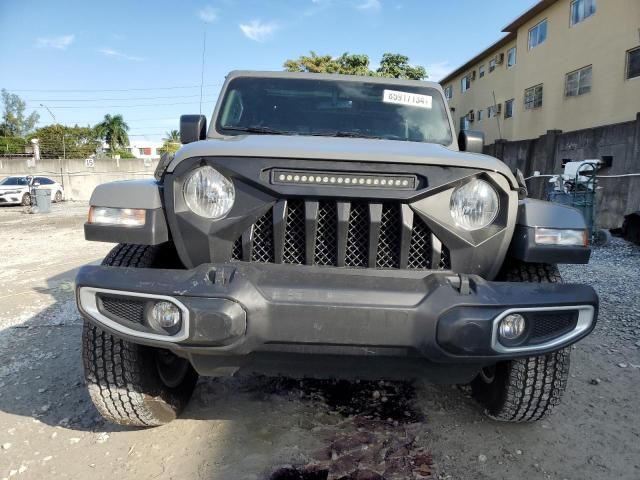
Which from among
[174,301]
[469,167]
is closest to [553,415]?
[469,167]

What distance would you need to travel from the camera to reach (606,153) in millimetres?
12086

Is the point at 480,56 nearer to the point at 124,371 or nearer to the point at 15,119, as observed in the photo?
the point at 124,371

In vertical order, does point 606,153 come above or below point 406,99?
above

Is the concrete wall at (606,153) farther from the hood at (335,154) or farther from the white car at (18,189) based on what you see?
the white car at (18,189)

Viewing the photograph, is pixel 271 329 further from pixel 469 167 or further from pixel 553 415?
pixel 553 415

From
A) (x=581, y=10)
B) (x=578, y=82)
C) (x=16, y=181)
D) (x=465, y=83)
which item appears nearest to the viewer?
(x=581, y=10)

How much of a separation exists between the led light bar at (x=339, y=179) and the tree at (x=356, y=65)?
2767 cm

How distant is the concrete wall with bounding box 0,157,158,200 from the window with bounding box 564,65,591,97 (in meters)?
20.4

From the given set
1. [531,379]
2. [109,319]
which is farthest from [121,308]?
[531,379]

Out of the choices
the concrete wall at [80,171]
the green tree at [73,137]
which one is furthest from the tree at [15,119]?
the concrete wall at [80,171]

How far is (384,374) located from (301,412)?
826 millimetres

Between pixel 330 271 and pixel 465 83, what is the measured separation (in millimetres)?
32669

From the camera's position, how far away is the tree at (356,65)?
2811cm

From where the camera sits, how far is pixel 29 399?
2.66 m
